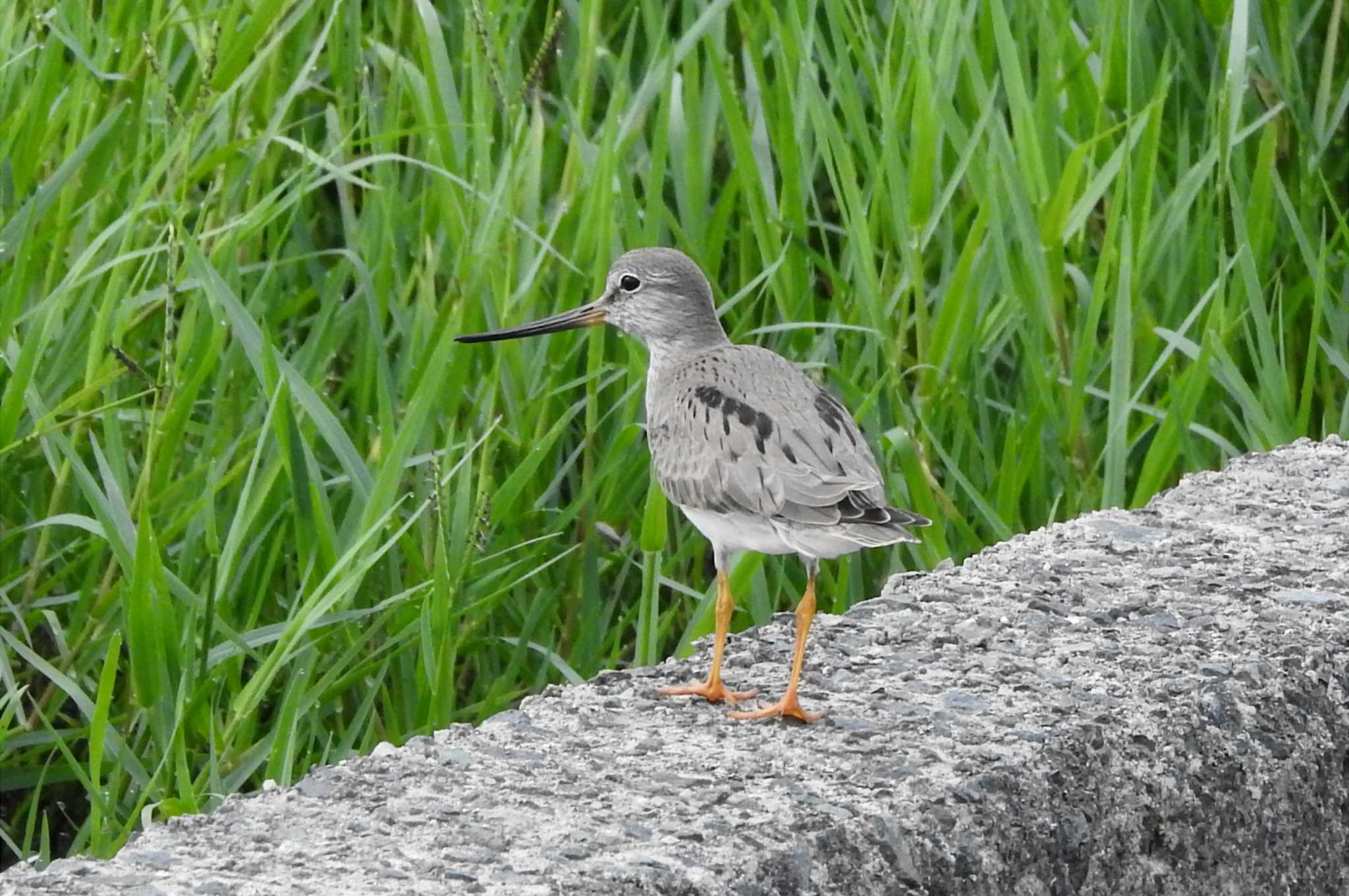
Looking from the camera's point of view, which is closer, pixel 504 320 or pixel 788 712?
pixel 788 712

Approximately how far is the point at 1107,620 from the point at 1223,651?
21 cm

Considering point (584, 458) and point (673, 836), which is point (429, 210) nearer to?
point (584, 458)

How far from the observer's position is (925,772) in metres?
2.51

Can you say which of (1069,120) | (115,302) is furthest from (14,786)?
(1069,120)

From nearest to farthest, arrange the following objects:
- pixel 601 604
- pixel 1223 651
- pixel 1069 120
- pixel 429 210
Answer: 1. pixel 1223 651
2. pixel 601 604
3. pixel 429 210
4. pixel 1069 120

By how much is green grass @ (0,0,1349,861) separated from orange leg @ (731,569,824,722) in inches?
21.5

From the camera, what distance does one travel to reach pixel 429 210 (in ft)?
13.7

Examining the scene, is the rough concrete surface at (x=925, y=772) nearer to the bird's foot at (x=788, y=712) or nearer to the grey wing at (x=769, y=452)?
the bird's foot at (x=788, y=712)

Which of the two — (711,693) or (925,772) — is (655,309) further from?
(925,772)

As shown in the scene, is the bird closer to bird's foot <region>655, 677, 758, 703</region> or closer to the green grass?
bird's foot <region>655, 677, 758, 703</region>

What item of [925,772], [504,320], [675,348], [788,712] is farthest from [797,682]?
[504,320]

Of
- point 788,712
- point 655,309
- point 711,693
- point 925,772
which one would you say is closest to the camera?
point 925,772

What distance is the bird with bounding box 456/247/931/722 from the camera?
2.94 m

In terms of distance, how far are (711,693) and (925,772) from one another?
47 cm
